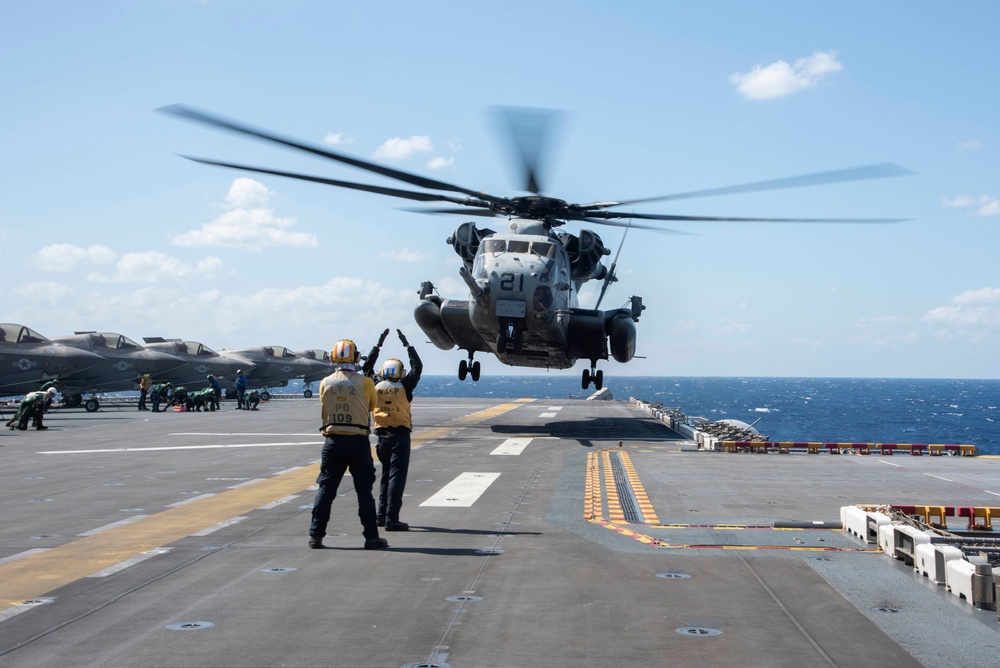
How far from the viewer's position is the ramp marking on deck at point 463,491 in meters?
13.9

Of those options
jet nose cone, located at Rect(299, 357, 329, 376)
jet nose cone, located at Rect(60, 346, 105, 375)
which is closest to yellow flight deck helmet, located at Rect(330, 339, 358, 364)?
jet nose cone, located at Rect(60, 346, 105, 375)

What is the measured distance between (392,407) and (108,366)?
3821cm

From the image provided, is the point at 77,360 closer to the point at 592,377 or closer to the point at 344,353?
the point at 592,377

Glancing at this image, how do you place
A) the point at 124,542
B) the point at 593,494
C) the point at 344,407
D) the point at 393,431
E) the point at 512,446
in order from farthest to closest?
the point at 512,446, the point at 593,494, the point at 393,431, the point at 344,407, the point at 124,542

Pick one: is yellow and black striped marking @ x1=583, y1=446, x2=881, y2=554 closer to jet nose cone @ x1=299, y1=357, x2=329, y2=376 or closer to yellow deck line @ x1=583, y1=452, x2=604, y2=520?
yellow deck line @ x1=583, y1=452, x2=604, y2=520

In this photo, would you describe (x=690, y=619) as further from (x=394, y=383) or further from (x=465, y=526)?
(x=394, y=383)

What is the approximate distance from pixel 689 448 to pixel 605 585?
16.8 metres

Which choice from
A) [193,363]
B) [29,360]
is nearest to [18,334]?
[29,360]

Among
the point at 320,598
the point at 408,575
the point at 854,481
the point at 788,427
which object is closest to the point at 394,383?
the point at 408,575

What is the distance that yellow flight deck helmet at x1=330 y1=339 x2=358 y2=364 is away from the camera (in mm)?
10516

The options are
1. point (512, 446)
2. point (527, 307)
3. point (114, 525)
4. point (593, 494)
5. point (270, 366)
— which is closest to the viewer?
point (114, 525)

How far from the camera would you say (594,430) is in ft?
102

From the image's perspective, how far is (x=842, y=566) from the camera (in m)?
9.13

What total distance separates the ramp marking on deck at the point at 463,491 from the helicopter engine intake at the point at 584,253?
1402 cm
